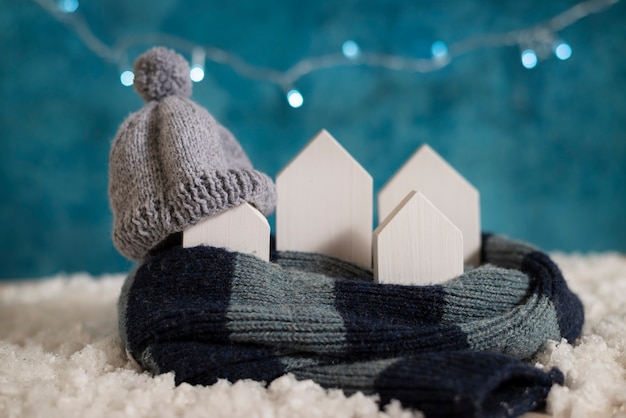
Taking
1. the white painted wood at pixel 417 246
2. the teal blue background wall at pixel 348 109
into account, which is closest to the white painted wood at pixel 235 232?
the white painted wood at pixel 417 246

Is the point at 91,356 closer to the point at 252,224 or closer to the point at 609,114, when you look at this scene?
the point at 252,224

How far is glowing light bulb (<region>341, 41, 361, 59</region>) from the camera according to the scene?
176 cm

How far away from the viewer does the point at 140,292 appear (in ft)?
2.44

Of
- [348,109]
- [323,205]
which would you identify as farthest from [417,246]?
[348,109]

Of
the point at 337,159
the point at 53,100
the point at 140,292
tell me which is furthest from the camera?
the point at 53,100

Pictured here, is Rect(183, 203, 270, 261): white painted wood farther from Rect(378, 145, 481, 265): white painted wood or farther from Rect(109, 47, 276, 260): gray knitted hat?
Rect(378, 145, 481, 265): white painted wood

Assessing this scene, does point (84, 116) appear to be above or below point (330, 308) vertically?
above

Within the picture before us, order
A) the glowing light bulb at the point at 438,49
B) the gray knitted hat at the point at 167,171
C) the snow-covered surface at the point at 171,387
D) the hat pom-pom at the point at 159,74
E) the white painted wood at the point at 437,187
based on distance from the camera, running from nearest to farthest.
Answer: the snow-covered surface at the point at 171,387 → the gray knitted hat at the point at 167,171 → the hat pom-pom at the point at 159,74 → the white painted wood at the point at 437,187 → the glowing light bulb at the point at 438,49

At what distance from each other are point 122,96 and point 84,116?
12 centimetres

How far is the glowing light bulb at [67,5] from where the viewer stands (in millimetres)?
1604

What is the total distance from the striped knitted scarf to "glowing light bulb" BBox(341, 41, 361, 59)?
1.12m

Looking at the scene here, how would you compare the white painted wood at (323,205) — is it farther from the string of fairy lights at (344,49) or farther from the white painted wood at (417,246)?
the string of fairy lights at (344,49)

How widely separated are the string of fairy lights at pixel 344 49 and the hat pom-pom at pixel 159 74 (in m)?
0.80

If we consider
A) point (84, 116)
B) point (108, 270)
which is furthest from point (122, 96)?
point (108, 270)
